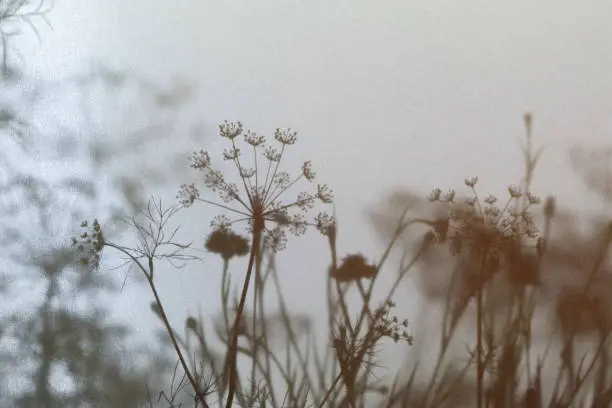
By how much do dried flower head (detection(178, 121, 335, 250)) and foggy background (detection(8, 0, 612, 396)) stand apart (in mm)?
18

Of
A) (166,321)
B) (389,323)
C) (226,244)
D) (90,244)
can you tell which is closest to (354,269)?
(389,323)

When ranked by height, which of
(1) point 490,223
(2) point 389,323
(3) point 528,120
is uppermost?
(3) point 528,120

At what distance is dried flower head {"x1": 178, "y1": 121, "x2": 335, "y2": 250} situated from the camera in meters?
0.92

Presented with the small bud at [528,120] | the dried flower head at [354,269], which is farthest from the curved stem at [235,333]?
the small bud at [528,120]

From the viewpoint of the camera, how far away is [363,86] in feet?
3.08

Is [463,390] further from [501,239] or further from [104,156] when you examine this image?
[104,156]

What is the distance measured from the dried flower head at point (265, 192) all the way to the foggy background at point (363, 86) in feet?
0.06

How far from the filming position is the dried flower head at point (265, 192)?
922mm

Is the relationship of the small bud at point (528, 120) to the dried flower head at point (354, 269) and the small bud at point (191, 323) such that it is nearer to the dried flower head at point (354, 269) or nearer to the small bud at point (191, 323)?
the dried flower head at point (354, 269)

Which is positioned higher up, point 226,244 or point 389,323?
point 226,244

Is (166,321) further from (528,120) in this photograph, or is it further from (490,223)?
(528,120)

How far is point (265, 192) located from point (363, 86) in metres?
0.24

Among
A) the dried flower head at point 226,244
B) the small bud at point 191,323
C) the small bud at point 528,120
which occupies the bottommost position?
the small bud at point 191,323

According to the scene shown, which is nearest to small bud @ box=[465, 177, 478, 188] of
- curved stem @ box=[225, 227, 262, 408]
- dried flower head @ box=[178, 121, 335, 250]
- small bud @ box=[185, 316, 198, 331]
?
dried flower head @ box=[178, 121, 335, 250]
